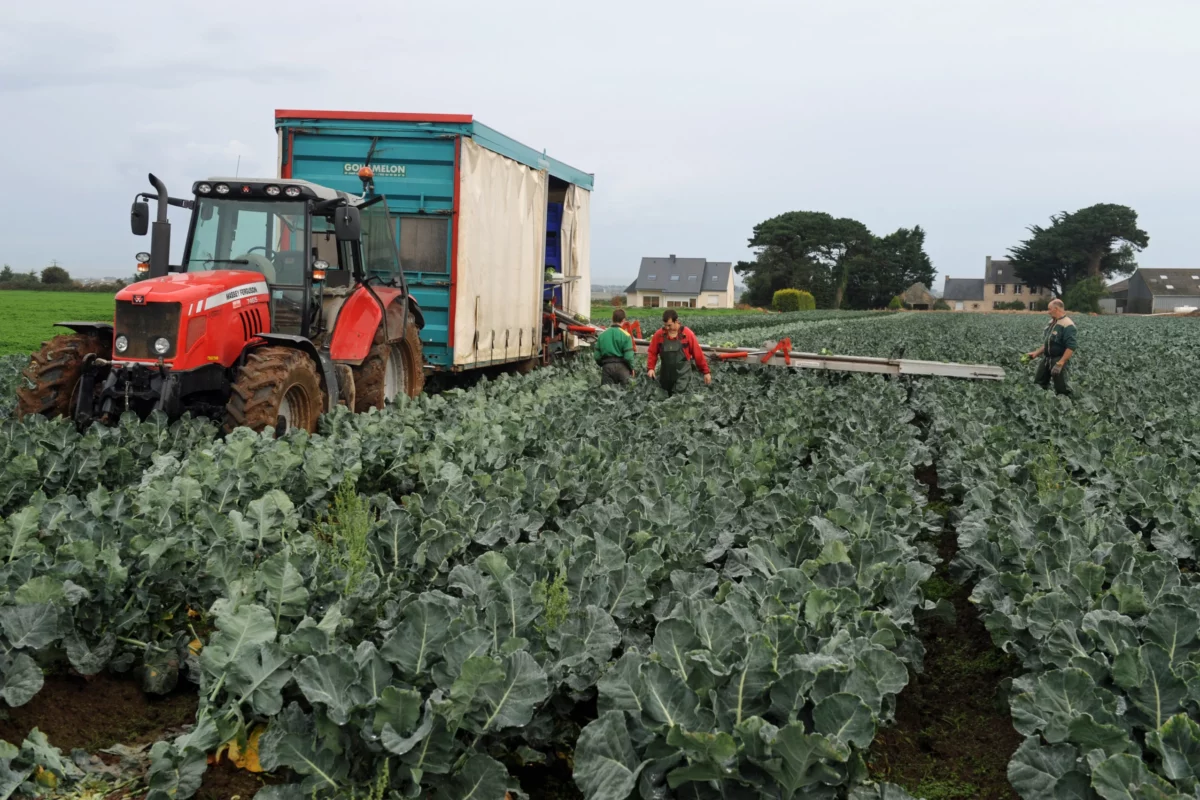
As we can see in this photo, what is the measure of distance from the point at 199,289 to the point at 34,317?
89.4 feet

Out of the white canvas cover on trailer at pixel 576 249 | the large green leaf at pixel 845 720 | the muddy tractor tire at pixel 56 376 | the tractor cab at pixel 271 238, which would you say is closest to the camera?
the large green leaf at pixel 845 720

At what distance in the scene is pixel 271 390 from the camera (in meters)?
7.59

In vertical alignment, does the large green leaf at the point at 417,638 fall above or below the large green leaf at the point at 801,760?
above

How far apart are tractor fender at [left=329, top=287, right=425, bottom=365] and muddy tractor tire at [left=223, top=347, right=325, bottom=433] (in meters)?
0.77

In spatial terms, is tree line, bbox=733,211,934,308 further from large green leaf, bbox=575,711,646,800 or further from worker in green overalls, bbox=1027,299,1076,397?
large green leaf, bbox=575,711,646,800

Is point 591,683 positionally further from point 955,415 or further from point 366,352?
point 955,415

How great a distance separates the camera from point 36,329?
1048 inches

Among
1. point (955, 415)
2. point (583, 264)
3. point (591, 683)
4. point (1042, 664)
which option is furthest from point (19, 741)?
point (583, 264)

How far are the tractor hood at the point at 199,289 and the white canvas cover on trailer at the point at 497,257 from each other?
11.2 feet

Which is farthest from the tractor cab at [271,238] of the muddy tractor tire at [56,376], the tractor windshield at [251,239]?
the muddy tractor tire at [56,376]

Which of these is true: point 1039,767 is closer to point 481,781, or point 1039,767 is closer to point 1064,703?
point 1064,703

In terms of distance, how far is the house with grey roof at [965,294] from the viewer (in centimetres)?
12681

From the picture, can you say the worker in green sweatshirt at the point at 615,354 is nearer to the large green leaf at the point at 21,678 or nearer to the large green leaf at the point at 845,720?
the large green leaf at the point at 21,678

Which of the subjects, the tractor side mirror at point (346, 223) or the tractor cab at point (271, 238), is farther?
the tractor cab at point (271, 238)
